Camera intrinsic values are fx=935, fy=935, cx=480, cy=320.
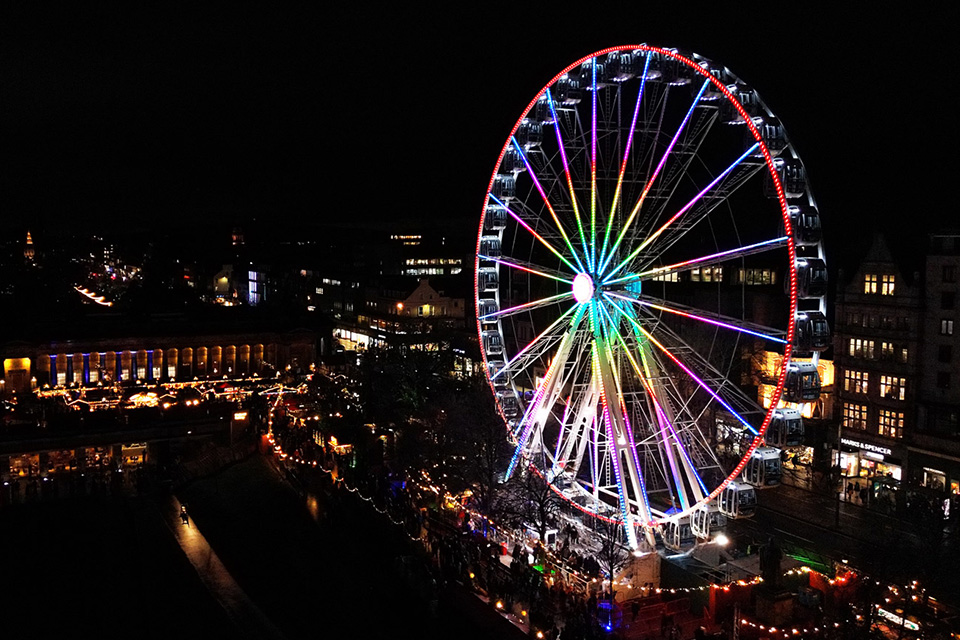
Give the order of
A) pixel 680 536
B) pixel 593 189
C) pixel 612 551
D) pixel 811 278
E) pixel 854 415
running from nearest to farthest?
pixel 811 278, pixel 680 536, pixel 612 551, pixel 593 189, pixel 854 415

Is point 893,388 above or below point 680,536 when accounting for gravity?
above

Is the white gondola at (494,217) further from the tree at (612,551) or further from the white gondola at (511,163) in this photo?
the tree at (612,551)

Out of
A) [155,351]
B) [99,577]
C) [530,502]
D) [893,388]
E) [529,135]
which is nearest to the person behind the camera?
[99,577]

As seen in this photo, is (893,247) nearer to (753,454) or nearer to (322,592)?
(753,454)

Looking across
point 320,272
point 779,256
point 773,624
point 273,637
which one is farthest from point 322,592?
point 320,272

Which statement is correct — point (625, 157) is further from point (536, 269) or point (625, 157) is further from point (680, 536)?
point (680, 536)

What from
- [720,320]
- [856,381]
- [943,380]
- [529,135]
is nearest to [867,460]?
[856,381]

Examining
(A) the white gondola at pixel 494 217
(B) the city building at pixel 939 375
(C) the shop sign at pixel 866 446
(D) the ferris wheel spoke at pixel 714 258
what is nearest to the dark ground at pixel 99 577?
(D) the ferris wheel spoke at pixel 714 258
